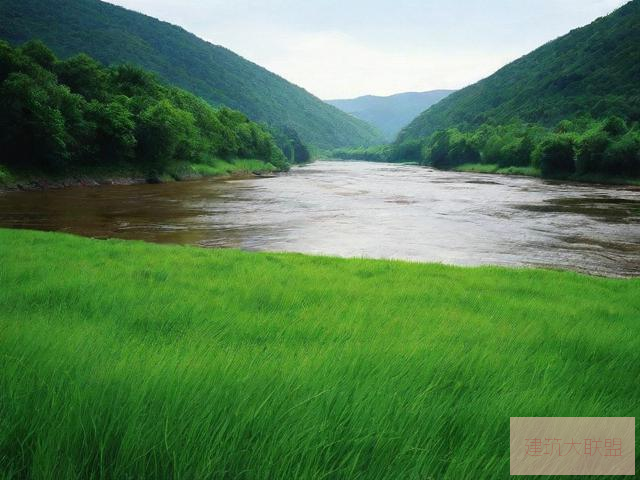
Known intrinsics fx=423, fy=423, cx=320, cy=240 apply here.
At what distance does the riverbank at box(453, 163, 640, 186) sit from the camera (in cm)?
5494

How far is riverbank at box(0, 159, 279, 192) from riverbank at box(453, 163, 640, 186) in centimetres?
5286

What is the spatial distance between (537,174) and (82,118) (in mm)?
69152

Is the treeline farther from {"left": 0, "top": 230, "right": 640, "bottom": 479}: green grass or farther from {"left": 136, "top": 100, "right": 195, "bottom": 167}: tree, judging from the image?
{"left": 0, "top": 230, "right": 640, "bottom": 479}: green grass

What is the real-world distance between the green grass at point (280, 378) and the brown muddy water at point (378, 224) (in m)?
9.75

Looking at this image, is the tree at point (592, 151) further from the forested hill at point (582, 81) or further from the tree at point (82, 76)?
the tree at point (82, 76)

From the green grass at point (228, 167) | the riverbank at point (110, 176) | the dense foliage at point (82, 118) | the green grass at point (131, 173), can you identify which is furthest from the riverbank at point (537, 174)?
the dense foliage at point (82, 118)

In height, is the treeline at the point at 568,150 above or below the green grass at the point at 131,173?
above

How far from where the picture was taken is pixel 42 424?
1853 millimetres

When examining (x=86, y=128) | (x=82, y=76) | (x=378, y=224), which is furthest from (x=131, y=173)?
(x=378, y=224)

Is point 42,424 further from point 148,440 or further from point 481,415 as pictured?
point 481,415

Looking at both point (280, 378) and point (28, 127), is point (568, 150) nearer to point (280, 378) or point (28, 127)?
point (28, 127)

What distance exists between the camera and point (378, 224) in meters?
23.7

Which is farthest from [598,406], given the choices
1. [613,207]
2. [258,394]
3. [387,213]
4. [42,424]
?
[613,207]

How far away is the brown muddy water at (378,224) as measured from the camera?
16.5 meters
